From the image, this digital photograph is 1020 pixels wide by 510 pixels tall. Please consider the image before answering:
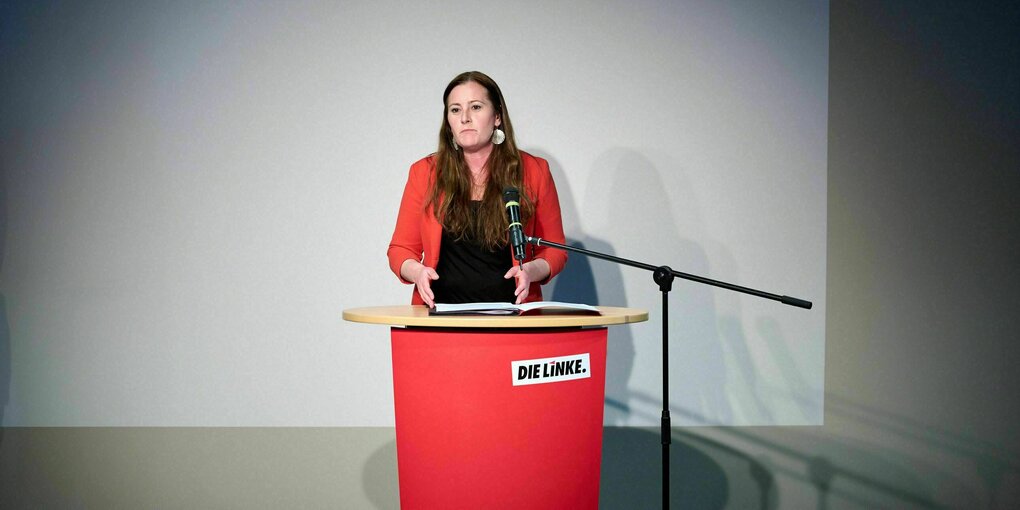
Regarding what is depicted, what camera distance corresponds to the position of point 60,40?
3.56 m

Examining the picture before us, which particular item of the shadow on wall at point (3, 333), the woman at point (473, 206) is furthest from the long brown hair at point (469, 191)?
the shadow on wall at point (3, 333)

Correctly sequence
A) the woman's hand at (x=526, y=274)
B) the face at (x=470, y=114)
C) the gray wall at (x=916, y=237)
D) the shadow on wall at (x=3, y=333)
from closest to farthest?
1. the woman's hand at (x=526, y=274)
2. the face at (x=470, y=114)
3. the gray wall at (x=916, y=237)
4. the shadow on wall at (x=3, y=333)

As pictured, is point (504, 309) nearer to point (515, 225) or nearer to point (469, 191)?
point (515, 225)

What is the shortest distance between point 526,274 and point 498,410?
0.50 metres

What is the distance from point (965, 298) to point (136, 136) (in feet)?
14.0

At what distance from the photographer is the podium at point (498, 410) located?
1.49 meters

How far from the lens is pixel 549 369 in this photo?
4.94 ft

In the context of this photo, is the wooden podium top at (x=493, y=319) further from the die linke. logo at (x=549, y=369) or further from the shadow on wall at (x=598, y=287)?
the shadow on wall at (x=598, y=287)

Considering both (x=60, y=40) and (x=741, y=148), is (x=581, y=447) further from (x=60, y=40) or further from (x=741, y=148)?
(x=60, y=40)

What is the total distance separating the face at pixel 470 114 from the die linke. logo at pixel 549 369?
0.78 metres

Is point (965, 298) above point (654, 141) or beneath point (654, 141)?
beneath

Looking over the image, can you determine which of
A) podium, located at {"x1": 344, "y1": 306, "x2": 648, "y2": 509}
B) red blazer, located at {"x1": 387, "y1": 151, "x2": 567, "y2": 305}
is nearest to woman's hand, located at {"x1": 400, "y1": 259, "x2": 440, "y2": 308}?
red blazer, located at {"x1": 387, "y1": 151, "x2": 567, "y2": 305}

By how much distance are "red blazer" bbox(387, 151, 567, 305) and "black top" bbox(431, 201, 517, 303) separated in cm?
5

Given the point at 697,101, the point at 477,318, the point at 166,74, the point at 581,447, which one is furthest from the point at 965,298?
the point at 166,74
